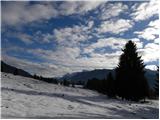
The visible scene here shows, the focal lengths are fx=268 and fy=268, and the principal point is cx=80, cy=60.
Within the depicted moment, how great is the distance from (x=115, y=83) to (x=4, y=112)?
98.4 feet

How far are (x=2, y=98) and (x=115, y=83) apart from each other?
26996 millimetres

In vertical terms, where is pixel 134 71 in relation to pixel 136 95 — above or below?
above

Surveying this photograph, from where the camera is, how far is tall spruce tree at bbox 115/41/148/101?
129 ft

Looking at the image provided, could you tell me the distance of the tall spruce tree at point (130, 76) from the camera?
3944 cm

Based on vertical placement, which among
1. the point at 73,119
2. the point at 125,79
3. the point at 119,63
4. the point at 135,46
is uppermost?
the point at 135,46

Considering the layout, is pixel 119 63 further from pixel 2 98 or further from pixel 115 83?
pixel 2 98

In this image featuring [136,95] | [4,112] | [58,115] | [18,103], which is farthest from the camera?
[136,95]

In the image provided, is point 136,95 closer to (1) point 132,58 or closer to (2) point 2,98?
(1) point 132,58

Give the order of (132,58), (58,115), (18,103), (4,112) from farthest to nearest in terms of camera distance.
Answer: (132,58)
(18,103)
(58,115)
(4,112)

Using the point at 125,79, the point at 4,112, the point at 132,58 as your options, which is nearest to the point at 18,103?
the point at 4,112

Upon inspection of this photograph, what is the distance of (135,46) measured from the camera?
1694 inches

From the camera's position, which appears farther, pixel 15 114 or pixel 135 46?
pixel 135 46

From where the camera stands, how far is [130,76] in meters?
39.9

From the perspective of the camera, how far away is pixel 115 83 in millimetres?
42719
